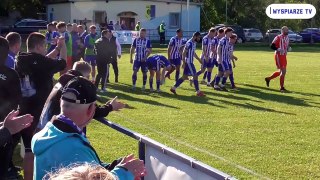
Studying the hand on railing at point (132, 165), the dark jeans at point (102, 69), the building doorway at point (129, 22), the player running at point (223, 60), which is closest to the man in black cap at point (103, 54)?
the dark jeans at point (102, 69)

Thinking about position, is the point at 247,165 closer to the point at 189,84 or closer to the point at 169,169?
the point at 169,169

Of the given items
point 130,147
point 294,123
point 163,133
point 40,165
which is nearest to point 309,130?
point 294,123

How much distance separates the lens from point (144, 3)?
58062 mm

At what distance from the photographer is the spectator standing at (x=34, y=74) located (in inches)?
287

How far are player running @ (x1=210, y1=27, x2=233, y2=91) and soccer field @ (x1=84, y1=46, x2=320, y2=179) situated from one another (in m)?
0.44

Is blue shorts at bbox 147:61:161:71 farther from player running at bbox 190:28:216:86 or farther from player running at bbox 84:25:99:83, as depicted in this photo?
player running at bbox 84:25:99:83

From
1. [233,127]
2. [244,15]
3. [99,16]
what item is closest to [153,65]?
[233,127]

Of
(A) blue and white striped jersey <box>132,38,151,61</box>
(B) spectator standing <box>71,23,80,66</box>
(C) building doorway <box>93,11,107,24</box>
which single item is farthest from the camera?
(C) building doorway <box>93,11,107,24</box>

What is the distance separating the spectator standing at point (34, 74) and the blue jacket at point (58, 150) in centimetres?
342

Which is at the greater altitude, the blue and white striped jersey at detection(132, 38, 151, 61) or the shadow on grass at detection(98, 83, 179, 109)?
the blue and white striped jersey at detection(132, 38, 151, 61)

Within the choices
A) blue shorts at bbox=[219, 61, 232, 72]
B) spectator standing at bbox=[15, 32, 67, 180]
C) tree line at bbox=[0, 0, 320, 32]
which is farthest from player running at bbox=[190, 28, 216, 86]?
tree line at bbox=[0, 0, 320, 32]

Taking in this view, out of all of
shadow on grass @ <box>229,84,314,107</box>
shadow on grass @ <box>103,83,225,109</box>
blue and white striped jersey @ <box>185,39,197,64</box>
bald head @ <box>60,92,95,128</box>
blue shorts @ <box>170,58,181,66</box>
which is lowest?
shadow on grass @ <box>229,84,314,107</box>

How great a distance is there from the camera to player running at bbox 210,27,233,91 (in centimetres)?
1898

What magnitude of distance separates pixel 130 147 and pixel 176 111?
4.54 metres
